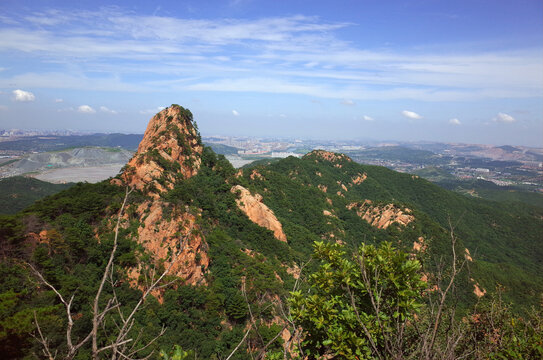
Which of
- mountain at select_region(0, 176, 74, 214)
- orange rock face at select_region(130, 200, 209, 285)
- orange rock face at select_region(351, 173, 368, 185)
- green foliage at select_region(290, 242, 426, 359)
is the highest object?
green foliage at select_region(290, 242, 426, 359)

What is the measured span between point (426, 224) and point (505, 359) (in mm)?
57832

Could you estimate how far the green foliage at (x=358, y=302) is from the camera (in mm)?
6602

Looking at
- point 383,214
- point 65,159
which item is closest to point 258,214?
point 383,214

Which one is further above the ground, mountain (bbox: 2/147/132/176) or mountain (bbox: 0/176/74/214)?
mountain (bbox: 2/147/132/176)

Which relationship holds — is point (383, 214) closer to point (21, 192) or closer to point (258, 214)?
point (258, 214)

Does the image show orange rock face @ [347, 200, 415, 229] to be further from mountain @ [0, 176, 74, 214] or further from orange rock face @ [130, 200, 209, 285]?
mountain @ [0, 176, 74, 214]

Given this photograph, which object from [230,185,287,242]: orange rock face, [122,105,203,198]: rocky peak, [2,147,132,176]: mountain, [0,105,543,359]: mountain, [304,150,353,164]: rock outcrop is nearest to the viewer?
[0,105,543,359]: mountain

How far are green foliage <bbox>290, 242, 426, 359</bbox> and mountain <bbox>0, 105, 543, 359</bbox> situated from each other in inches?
41.3

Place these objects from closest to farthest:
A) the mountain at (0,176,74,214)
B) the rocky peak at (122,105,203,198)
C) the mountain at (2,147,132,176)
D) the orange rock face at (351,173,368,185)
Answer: the rocky peak at (122,105,203,198), the mountain at (0,176,74,214), the orange rock face at (351,173,368,185), the mountain at (2,147,132,176)

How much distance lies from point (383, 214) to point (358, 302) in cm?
5963

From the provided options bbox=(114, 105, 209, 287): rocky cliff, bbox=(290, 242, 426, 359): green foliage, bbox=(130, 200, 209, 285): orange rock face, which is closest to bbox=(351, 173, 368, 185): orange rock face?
bbox=(114, 105, 209, 287): rocky cliff

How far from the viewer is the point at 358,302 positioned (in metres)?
7.62

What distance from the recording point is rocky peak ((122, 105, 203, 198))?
3366 cm

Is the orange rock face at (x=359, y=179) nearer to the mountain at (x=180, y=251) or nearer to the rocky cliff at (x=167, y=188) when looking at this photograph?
the mountain at (x=180, y=251)
